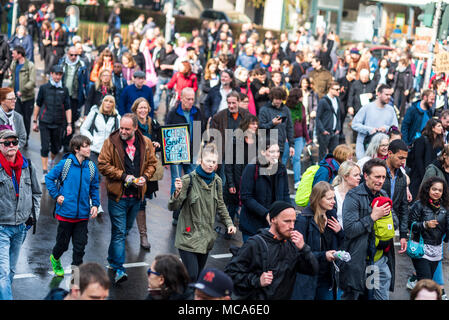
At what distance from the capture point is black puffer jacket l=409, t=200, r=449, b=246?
9188mm

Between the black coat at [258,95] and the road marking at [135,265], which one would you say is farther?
the black coat at [258,95]

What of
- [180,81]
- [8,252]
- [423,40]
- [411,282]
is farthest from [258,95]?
[8,252]

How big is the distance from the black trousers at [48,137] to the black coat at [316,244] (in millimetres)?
6390

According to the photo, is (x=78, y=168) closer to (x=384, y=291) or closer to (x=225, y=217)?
(x=225, y=217)

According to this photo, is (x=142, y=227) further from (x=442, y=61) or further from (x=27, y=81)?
(x=442, y=61)

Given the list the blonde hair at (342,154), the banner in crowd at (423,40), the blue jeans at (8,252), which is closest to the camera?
the blue jeans at (8,252)

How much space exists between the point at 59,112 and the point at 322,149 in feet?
16.3

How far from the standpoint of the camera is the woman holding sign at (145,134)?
10641 millimetres

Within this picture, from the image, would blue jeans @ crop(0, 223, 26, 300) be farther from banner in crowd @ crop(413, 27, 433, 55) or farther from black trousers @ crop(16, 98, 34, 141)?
banner in crowd @ crop(413, 27, 433, 55)

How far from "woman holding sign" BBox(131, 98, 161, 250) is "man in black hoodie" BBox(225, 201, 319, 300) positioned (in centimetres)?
399

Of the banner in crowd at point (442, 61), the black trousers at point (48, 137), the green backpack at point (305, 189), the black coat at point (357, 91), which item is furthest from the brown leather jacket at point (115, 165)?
the banner in crowd at point (442, 61)

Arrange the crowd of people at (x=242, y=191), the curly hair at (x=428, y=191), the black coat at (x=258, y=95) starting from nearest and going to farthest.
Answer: the crowd of people at (x=242, y=191) < the curly hair at (x=428, y=191) < the black coat at (x=258, y=95)

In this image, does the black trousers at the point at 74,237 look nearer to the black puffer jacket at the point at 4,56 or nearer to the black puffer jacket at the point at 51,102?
the black puffer jacket at the point at 51,102
